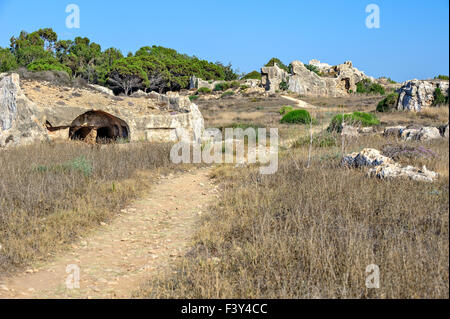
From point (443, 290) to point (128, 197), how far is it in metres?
5.05

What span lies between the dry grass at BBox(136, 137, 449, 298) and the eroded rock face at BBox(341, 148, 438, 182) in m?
0.21

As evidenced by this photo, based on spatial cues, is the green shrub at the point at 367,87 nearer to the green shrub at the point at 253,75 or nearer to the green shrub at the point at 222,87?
the green shrub at the point at 253,75

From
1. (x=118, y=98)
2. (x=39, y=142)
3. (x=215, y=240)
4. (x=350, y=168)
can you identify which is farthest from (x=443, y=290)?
(x=118, y=98)

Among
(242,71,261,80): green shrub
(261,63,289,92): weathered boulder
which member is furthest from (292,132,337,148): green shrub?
(242,71,261,80): green shrub

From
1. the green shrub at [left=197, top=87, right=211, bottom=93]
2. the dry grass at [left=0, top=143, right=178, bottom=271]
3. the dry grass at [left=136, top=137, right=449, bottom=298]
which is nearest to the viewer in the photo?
the dry grass at [left=136, top=137, right=449, bottom=298]

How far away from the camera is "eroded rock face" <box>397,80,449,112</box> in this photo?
19.3 m

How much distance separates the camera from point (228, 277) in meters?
3.57

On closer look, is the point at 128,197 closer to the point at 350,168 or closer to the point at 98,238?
the point at 98,238

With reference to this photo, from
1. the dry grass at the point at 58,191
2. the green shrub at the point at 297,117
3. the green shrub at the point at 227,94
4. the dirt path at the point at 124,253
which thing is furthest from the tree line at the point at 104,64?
the dirt path at the point at 124,253

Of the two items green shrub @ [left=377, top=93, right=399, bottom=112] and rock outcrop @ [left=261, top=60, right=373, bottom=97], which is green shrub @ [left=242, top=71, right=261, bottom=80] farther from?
green shrub @ [left=377, top=93, right=399, bottom=112]

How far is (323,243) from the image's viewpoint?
149 inches

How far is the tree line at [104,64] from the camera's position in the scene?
45.1 m

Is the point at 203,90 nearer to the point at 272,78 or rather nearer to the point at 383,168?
the point at 272,78
